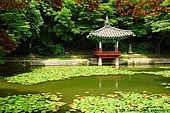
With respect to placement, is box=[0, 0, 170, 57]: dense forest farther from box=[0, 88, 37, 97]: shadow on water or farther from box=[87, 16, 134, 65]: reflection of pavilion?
box=[0, 88, 37, 97]: shadow on water

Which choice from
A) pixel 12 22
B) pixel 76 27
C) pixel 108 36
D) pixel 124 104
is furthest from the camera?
pixel 76 27

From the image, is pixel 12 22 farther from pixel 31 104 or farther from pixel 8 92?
pixel 31 104

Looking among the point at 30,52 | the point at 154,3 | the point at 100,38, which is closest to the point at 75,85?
the point at 154,3

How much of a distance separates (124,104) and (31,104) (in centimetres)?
254

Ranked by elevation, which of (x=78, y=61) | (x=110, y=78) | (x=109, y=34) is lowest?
(x=110, y=78)

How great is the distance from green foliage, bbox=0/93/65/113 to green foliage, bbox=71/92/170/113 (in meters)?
0.56

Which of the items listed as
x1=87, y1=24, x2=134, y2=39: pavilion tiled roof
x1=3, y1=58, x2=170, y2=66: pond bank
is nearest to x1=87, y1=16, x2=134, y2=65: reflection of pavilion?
x1=87, y1=24, x2=134, y2=39: pavilion tiled roof

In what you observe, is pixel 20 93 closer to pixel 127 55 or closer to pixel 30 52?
pixel 30 52

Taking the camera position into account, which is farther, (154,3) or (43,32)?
(43,32)

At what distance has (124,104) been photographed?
7301 mm

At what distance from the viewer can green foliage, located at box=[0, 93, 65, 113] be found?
6.73 metres

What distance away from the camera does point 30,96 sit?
8438 millimetres

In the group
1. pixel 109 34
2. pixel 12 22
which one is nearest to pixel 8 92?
pixel 12 22

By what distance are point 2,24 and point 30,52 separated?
851cm
